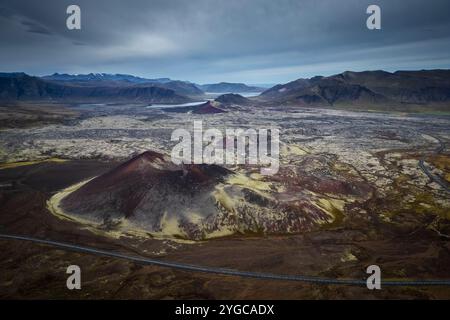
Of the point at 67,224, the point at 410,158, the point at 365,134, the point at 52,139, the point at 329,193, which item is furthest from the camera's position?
the point at 365,134

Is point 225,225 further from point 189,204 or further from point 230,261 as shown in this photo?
point 230,261

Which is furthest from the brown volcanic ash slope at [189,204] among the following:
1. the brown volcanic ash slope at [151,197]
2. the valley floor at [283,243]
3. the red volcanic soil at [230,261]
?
the red volcanic soil at [230,261]

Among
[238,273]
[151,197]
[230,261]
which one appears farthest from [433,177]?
[151,197]

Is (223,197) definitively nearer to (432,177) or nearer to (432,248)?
(432,248)

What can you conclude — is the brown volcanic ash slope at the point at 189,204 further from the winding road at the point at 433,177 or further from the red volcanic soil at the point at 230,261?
the winding road at the point at 433,177

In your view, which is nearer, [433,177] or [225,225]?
[225,225]

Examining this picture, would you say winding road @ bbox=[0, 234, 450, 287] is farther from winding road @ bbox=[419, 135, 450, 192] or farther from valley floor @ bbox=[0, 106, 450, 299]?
winding road @ bbox=[419, 135, 450, 192]

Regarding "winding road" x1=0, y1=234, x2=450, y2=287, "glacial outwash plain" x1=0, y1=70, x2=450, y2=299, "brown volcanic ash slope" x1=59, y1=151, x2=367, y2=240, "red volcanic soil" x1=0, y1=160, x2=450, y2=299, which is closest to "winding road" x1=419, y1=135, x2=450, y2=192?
"glacial outwash plain" x1=0, y1=70, x2=450, y2=299

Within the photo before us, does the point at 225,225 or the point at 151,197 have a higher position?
the point at 151,197

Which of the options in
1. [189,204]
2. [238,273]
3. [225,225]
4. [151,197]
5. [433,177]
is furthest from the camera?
[433,177]

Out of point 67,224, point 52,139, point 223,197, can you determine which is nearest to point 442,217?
point 223,197

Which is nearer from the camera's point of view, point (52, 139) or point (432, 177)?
point (432, 177)
